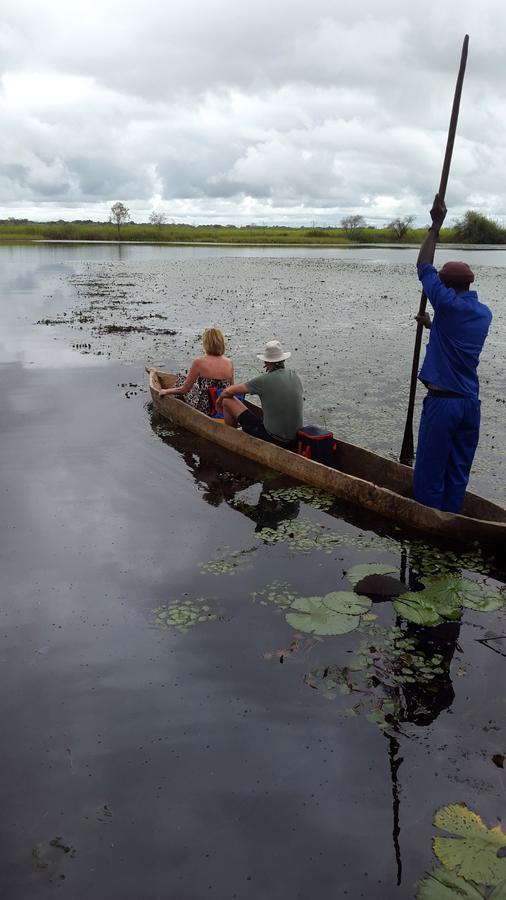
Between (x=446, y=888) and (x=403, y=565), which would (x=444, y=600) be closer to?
(x=403, y=565)

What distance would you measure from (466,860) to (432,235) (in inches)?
244

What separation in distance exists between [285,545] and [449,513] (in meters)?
1.83

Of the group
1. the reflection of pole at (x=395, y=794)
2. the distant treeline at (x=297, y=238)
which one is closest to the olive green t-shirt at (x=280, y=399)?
the reflection of pole at (x=395, y=794)

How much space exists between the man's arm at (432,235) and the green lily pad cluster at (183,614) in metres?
4.08

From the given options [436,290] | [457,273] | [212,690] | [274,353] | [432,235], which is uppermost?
[432,235]

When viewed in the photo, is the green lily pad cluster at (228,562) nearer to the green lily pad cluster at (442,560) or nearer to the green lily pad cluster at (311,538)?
the green lily pad cluster at (311,538)

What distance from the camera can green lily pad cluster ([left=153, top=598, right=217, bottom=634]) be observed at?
18.6ft

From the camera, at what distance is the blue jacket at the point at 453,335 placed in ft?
21.0

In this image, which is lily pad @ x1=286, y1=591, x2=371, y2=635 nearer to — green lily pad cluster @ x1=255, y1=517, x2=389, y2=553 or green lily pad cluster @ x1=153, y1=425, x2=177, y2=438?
green lily pad cluster @ x1=255, y1=517, x2=389, y2=553

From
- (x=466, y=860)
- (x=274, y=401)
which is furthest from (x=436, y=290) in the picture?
(x=466, y=860)

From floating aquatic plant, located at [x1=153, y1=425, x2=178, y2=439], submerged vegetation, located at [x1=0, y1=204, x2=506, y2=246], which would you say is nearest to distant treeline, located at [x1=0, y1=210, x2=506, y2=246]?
submerged vegetation, located at [x1=0, y1=204, x2=506, y2=246]

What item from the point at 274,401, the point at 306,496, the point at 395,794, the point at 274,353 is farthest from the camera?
the point at 274,401

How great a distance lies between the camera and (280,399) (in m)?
8.95

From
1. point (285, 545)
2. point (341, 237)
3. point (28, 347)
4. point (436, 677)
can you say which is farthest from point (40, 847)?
point (341, 237)
